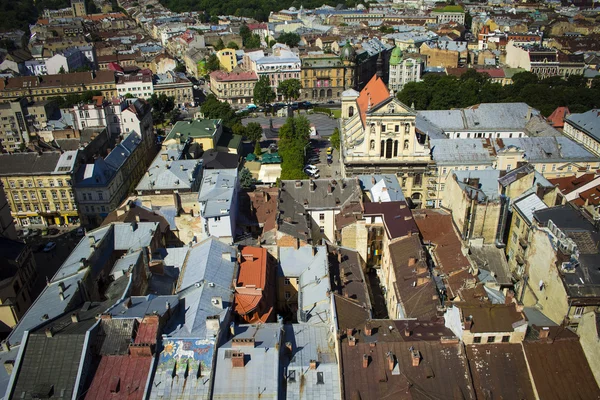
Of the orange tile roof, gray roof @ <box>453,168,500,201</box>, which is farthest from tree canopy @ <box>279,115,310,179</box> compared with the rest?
gray roof @ <box>453,168,500,201</box>

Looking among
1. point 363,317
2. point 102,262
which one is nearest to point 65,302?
point 102,262

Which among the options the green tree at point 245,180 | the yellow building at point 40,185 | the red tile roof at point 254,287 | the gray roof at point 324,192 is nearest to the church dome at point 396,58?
the green tree at point 245,180

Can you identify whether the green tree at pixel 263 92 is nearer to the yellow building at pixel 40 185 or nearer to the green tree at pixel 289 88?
the green tree at pixel 289 88

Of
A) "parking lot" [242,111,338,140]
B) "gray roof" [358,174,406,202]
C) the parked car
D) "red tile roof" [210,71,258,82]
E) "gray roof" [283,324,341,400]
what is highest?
"gray roof" [283,324,341,400]

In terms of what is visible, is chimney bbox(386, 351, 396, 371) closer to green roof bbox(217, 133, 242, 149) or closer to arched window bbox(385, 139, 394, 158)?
arched window bbox(385, 139, 394, 158)

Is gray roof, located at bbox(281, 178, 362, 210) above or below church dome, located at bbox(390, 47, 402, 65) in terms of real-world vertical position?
above

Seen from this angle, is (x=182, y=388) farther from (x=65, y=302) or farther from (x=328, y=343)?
(x=65, y=302)
